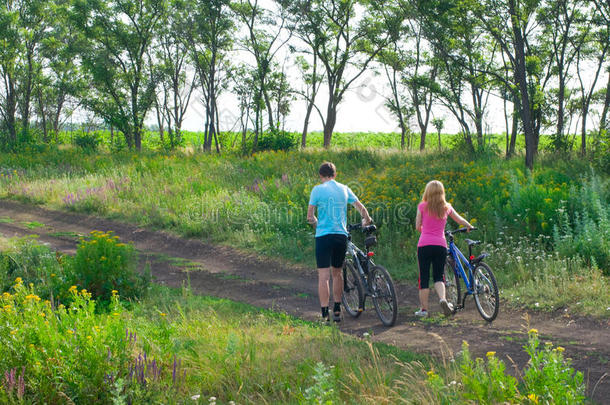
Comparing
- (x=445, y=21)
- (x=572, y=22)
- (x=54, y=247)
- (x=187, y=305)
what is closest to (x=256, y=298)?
(x=187, y=305)

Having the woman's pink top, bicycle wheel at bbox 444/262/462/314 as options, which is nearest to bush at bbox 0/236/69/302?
the woman's pink top

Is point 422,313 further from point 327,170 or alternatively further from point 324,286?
point 327,170

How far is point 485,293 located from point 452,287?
0.70m

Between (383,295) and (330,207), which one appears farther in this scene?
(383,295)

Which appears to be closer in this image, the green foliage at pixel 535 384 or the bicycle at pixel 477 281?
the green foliage at pixel 535 384

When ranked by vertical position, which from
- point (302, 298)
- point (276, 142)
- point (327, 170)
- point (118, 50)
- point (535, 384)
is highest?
point (118, 50)

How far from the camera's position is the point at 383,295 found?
7000mm

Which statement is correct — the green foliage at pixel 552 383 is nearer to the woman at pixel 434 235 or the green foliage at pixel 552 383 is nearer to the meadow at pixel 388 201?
the woman at pixel 434 235

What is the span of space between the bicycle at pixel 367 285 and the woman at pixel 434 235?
1.51 feet

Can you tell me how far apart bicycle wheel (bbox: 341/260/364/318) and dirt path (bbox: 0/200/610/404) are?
17 cm

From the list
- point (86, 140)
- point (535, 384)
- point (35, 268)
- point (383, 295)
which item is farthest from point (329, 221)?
point (86, 140)

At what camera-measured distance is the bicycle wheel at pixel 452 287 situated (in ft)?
24.1

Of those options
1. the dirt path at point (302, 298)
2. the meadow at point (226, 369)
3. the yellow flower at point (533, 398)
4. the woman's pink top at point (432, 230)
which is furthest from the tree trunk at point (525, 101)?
the yellow flower at point (533, 398)

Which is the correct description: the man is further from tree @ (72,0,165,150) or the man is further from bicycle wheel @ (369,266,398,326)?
tree @ (72,0,165,150)
